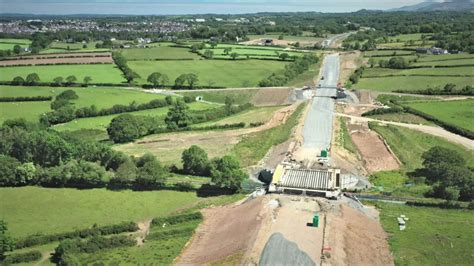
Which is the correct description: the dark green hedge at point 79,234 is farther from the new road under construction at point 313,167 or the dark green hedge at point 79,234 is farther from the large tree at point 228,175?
the new road under construction at point 313,167

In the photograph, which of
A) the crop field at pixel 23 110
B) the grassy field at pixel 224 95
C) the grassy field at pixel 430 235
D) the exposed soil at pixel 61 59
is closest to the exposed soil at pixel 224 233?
the grassy field at pixel 430 235

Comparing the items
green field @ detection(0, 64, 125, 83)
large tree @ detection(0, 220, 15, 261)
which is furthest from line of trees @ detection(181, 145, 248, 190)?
green field @ detection(0, 64, 125, 83)

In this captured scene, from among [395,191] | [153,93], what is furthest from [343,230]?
[153,93]

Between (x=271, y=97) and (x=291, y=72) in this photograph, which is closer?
(x=271, y=97)

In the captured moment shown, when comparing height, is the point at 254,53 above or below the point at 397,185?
above

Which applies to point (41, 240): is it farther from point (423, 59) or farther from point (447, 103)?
point (423, 59)

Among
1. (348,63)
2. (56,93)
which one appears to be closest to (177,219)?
(56,93)

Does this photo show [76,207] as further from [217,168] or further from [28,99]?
[28,99]
